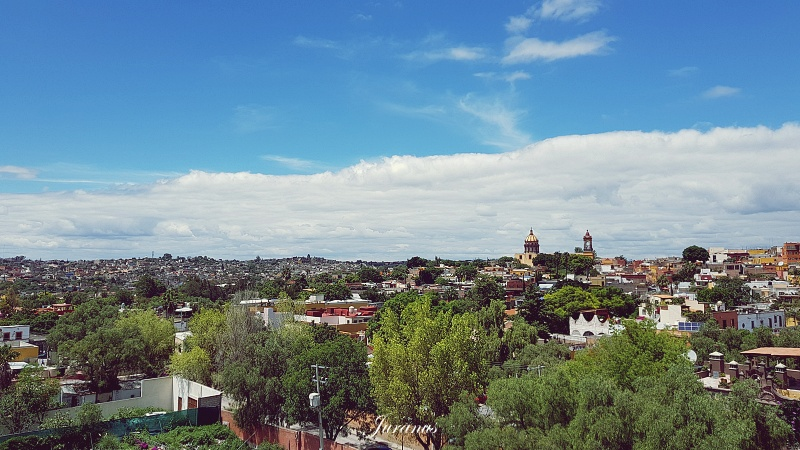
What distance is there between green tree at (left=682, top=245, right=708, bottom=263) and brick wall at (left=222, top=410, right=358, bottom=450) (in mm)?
121546

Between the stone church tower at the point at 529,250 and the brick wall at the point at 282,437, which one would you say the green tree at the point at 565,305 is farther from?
the stone church tower at the point at 529,250

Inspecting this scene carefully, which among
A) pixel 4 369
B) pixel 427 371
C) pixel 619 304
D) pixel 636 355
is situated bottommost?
pixel 619 304

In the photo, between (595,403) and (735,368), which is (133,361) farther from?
(735,368)

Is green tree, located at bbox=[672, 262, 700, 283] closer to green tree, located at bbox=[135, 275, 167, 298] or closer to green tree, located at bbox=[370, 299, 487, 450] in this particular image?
green tree, located at bbox=[135, 275, 167, 298]

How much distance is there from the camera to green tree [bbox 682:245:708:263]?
411 ft

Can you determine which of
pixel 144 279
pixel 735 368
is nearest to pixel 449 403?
pixel 735 368

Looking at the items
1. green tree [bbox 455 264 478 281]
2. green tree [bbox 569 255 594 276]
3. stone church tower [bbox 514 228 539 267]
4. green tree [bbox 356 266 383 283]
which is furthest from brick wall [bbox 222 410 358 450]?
stone church tower [bbox 514 228 539 267]

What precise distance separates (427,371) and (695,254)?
399 ft

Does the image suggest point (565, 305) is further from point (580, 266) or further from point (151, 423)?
point (580, 266)

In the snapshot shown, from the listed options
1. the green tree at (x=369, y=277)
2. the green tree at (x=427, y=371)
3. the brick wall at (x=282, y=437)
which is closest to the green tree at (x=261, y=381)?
the brick wall at (x=282, y=437)

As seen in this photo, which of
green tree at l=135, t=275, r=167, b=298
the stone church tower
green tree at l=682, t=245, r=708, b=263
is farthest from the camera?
the stone church tower

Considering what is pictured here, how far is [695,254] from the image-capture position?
126 m

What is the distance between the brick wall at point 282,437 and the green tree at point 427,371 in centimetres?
256

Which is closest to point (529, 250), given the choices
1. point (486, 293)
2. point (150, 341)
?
point (486, 293)
